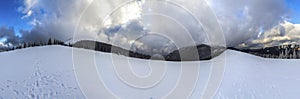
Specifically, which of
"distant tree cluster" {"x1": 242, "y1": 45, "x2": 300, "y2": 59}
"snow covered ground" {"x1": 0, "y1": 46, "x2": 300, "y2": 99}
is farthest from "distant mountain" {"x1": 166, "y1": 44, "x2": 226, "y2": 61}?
"distant tree cluster" {"x1": 242, "y1": 45, "x2": 300, "y2": 59}

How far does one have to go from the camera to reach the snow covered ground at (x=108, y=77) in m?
21.3

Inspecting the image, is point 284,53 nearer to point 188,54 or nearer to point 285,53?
point 285,53

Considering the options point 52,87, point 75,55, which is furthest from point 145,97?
point 75,55

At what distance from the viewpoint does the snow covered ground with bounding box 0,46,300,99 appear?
2131cm

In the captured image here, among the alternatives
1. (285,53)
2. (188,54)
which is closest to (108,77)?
(188,54)

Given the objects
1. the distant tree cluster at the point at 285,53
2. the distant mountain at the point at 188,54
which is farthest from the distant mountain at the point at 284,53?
the distant mountain at the point at 188,54

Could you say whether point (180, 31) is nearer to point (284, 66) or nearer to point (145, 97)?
point (145, 97)

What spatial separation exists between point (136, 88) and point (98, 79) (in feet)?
11.2

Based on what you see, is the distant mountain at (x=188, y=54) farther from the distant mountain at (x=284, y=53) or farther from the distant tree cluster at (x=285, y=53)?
the distant tree cluster at (x=285, y=53)

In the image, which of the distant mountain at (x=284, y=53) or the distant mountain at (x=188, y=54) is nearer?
the distant mountain at (x=188, y=54)

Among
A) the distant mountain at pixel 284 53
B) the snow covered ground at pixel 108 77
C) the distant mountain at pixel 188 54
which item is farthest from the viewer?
the distant mountain at pixel 284 53

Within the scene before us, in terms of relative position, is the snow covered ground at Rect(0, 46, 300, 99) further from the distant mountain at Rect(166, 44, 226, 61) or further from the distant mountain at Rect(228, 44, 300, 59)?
the distant mountain at Rect(228, 44, 300, 59)

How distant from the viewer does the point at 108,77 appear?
26344 millimetres

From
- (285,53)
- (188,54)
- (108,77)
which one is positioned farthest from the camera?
(285,53)
